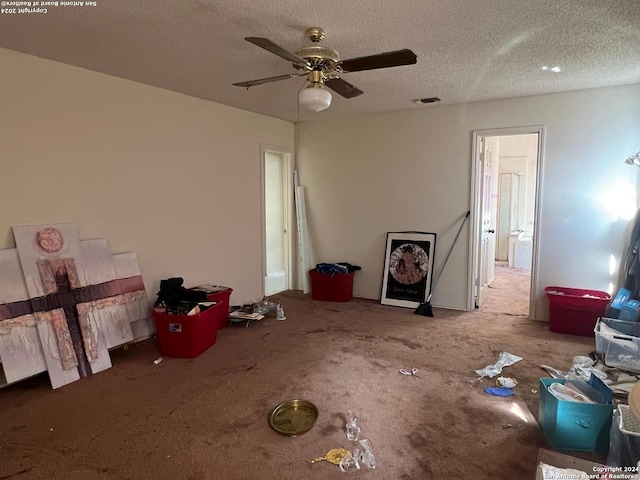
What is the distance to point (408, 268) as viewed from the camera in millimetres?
5004

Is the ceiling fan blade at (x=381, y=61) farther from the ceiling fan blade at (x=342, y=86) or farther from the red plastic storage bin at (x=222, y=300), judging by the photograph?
the red plastic storage bin at (x=222, y=300)

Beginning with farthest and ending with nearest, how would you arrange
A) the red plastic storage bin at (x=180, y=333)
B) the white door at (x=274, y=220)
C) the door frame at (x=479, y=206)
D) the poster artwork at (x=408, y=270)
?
the white door at (x=274, y=220) < the poster artwork at (x=408, y=270) < the door frame at (x=479, y=206) < the red plastic storage bin at (x=180, y=333)

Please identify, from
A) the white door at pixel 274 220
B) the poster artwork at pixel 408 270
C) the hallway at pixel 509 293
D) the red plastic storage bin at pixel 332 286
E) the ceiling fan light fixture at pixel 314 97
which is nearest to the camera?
the ceiling fan light fixture at pixel 314 97

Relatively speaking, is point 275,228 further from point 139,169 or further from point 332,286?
point 139,169

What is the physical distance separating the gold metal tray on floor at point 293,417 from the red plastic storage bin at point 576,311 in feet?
9.14

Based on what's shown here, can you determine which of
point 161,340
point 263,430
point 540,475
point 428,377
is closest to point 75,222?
point 161,340

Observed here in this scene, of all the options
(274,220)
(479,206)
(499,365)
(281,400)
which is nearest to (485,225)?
(479,206)

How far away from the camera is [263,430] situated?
2.37m

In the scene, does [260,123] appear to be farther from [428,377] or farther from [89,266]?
[428,377]

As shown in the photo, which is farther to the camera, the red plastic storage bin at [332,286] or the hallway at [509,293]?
the red plastic storage bin at [332,286]

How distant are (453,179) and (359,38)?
2.53m

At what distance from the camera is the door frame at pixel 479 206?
4.22 meters

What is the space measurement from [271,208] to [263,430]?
14.1 feet

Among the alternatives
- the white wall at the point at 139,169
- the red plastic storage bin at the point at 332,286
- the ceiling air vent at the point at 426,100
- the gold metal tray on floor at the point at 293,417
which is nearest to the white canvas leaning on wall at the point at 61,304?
the white wall at the point at 139,169
